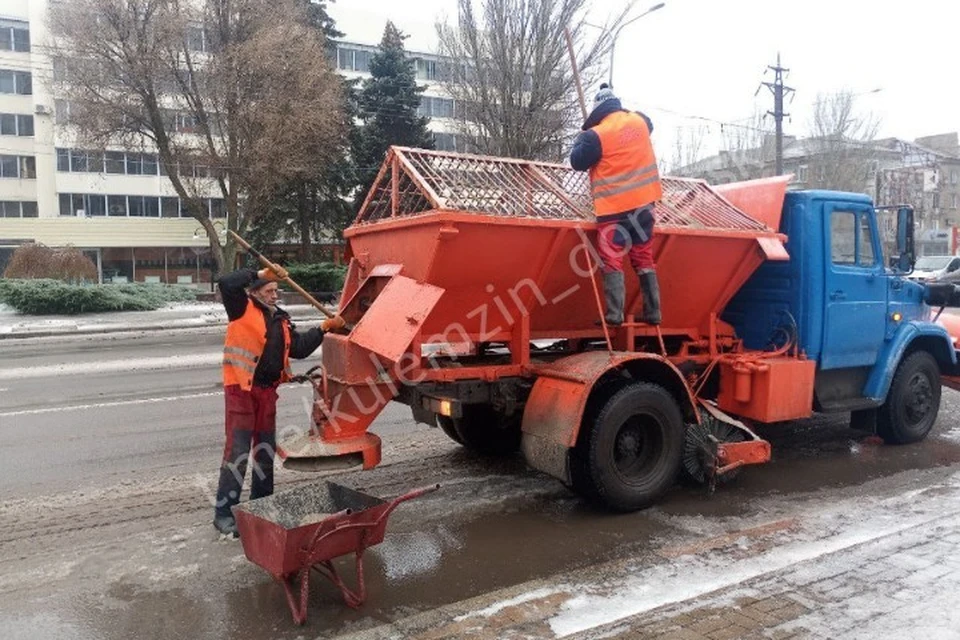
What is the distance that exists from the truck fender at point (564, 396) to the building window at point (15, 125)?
4937 cm

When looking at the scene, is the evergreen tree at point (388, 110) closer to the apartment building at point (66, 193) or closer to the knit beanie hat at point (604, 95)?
the apartment building at point (66, 193)

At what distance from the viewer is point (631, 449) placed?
5.43 meters

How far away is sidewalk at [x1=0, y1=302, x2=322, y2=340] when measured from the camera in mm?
20016

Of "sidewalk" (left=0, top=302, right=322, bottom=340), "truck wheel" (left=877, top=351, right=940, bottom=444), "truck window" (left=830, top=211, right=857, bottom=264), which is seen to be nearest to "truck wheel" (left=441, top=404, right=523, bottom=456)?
"truck window" (left=830, top=211, right=857, bottom=264)

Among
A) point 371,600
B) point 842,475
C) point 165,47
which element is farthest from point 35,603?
point 165,47

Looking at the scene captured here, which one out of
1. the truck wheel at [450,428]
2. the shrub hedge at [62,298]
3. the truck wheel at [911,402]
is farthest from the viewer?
the shrub hedge at [62,298]

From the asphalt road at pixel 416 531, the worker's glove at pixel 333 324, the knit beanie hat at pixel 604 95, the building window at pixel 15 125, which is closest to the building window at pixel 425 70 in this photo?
the building window at pixel 15 125

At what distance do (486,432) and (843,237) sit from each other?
3.52m

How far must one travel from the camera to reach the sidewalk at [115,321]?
2002 centimetres

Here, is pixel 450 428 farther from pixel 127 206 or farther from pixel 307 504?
pixel 127 206

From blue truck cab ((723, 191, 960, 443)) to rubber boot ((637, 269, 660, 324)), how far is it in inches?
59.5

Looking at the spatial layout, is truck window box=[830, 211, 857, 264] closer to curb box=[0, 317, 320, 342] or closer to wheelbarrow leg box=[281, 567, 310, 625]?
wheelbarrow leg box=[281, 567, 310, 625]

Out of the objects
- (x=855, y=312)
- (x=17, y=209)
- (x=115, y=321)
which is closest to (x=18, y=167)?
(x=17, y=209)

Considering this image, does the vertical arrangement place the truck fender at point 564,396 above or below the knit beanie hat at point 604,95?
below
